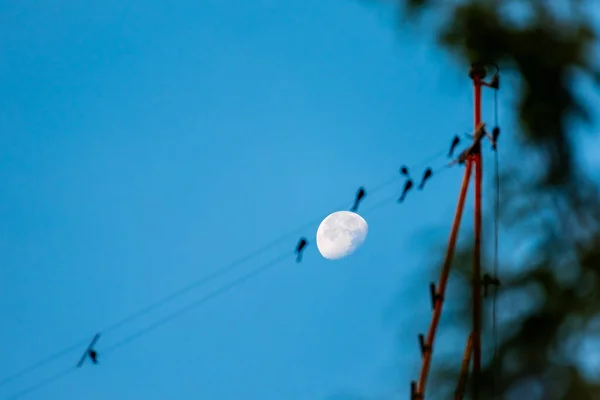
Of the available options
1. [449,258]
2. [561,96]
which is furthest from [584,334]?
[449,258]

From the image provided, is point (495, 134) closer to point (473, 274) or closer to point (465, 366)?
point (473, 274)

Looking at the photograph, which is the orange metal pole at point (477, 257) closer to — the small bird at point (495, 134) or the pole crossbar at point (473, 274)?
the pole crossbar at point (473, 274)

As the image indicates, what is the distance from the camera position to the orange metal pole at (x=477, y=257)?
417 inches

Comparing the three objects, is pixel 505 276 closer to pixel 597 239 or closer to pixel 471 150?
pixel 597 239

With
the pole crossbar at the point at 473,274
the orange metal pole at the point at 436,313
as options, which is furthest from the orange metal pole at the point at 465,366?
the orange metal pole at the point at 436,313

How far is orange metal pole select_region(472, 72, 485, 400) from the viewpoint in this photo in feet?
34.7

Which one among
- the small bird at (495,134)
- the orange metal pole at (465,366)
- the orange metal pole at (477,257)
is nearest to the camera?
the orange metal pole at (477,257)

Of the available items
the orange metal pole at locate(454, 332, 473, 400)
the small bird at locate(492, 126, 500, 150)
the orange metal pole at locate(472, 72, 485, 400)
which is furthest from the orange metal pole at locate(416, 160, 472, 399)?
the small bird at locate(492, 126, 500, 150)

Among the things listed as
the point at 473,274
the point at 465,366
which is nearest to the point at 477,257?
the point at 473,274

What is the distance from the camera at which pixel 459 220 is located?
12.5 metres

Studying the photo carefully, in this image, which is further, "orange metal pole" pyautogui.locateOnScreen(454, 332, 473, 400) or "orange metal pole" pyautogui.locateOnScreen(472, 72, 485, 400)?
"orange metal pole" pyautogui.locateOnScreen(454, 332, 473, 400)

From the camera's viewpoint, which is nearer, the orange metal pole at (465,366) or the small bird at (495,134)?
the orange metal pole at (465,366)

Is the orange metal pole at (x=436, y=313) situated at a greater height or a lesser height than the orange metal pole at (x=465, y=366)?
greater

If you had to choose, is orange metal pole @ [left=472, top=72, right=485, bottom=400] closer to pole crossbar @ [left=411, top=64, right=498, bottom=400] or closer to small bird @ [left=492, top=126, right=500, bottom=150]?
pole crossbar @ [left=411, top=64, right=498, bottom=400]
